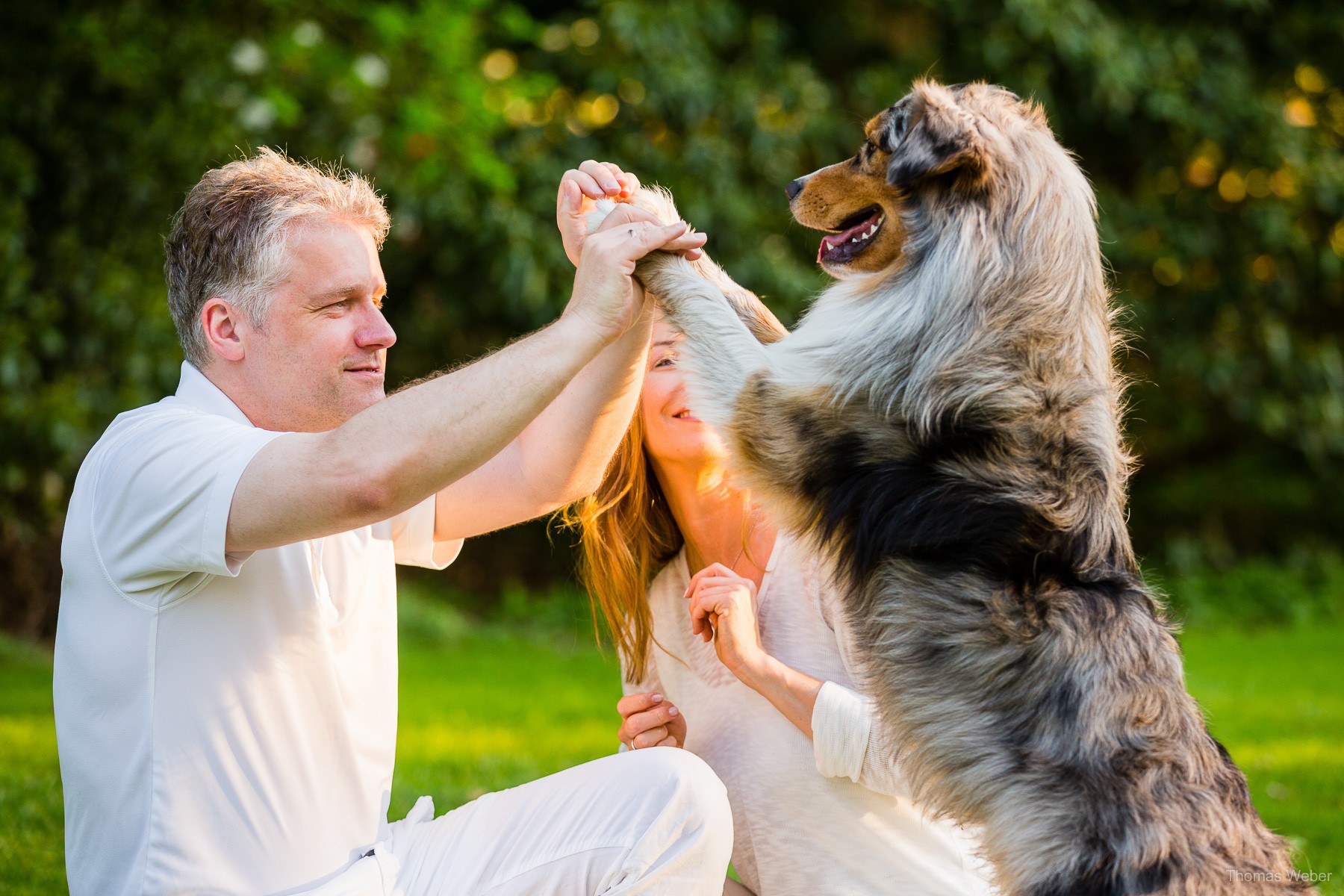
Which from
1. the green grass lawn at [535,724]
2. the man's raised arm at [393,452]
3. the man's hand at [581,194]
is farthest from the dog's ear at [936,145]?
the green grass lawn at [535,724]

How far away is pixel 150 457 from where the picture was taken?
209 cm

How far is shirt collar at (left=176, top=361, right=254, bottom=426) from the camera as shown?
7.86ft

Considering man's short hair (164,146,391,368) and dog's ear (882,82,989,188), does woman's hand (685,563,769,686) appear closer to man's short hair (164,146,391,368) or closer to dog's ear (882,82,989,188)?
dog's ear (882,82,989,188)

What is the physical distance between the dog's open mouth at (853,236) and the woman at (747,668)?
22cm

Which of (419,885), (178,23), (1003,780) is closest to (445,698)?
(178,23)

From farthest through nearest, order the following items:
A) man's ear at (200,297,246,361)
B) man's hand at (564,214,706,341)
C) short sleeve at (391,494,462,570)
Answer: short sleeve at (391,494,462,570)
man's ear at (200,297,246,361)
man's hand at (564,214,706,341)

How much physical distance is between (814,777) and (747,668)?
280 mm

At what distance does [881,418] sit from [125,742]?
1.57 metres

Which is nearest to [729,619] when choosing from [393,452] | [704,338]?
[704,338]

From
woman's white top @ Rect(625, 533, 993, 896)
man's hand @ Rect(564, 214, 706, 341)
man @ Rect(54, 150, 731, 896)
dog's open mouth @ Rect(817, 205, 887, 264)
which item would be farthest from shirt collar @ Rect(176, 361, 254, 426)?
dog's open mouth @ Rect(817, 205, 887, 264)

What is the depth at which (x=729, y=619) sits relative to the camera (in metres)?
2.62

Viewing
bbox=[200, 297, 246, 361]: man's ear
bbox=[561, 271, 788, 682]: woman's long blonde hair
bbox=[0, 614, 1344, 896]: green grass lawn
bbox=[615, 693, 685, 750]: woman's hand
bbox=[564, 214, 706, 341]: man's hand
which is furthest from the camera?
bbox=[0, 614, 1344, 896]: green grass lawn

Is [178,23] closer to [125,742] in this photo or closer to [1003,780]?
[125,742]

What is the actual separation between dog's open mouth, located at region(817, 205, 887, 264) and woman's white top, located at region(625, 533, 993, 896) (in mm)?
696
